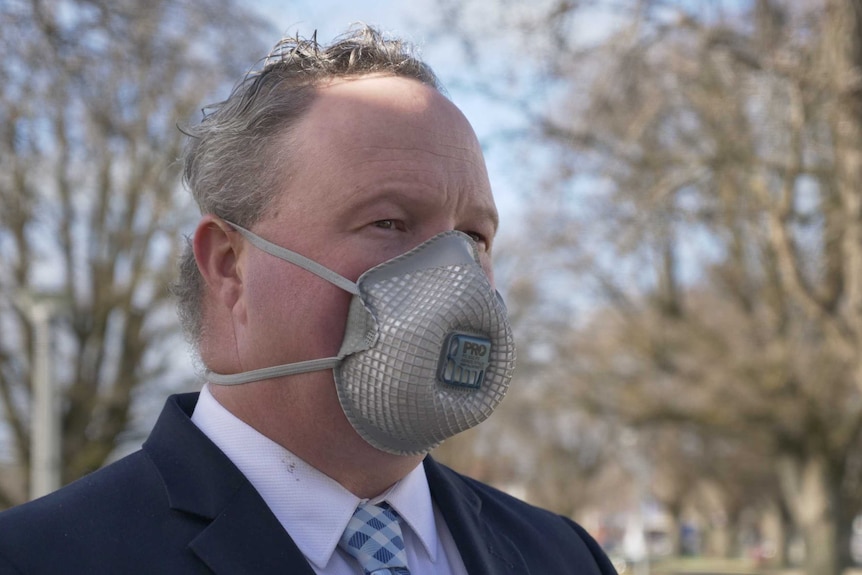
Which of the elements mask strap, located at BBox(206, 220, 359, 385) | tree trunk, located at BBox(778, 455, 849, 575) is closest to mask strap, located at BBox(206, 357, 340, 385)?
mask strap, located at BBox(206, 220, 359, 385)

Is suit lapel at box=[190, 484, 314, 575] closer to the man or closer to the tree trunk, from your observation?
the man

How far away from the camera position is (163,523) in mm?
1838

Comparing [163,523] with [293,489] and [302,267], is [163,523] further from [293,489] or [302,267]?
[302,267]

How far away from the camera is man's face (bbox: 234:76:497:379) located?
2018mm

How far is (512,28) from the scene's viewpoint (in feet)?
28.7

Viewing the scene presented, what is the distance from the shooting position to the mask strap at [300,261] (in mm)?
1999

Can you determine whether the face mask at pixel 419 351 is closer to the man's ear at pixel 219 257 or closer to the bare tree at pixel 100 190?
the man's ear at pixel 219 257

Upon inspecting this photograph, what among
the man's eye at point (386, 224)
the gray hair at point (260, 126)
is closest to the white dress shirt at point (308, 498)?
the gray hair at point (260, 126)

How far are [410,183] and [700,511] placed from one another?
66.5m

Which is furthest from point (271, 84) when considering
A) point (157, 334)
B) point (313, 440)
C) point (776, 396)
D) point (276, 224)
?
point (776, 396)

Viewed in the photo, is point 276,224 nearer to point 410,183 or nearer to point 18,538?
point 410,183

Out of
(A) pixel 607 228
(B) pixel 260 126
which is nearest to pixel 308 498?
(B) pixel 260 126

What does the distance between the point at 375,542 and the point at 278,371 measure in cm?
34

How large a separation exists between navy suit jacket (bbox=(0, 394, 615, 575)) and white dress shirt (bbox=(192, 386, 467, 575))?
50mm
